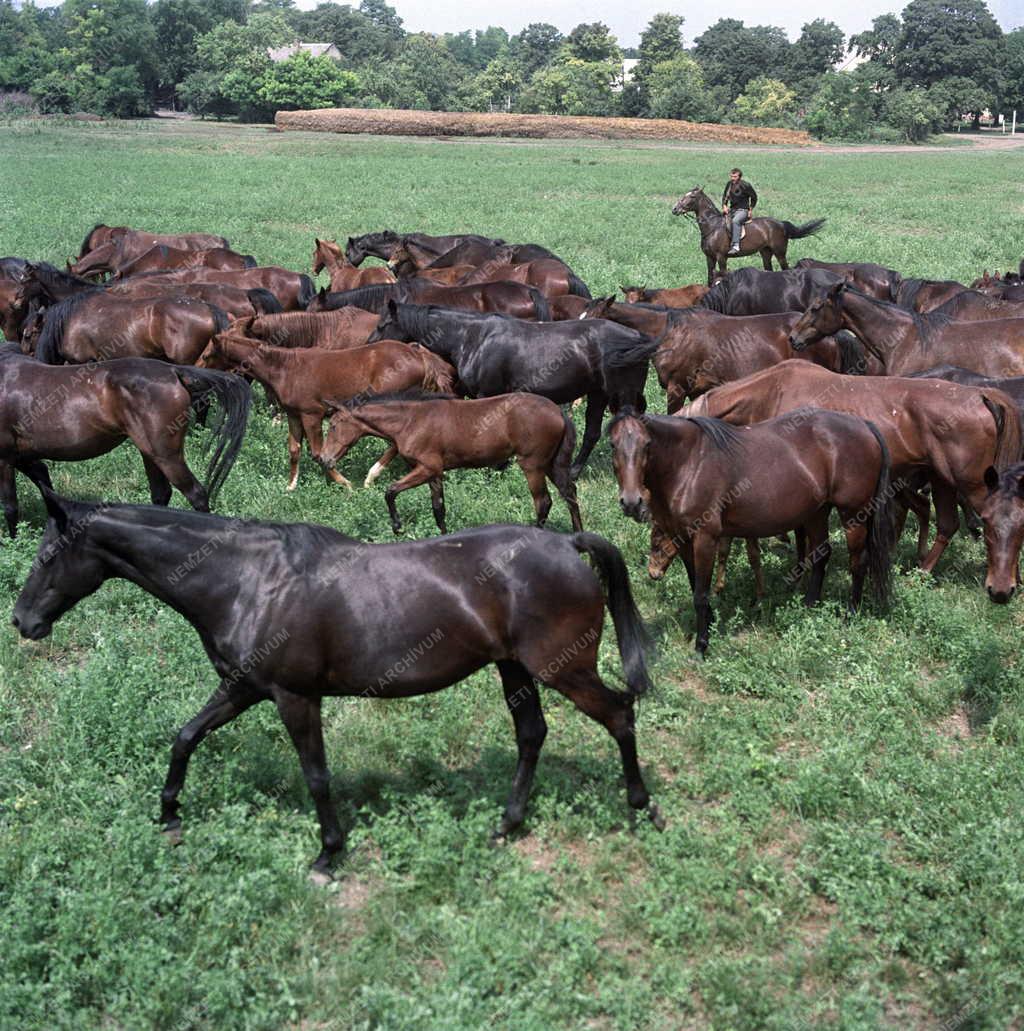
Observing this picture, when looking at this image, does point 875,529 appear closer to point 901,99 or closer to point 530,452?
point 530,452

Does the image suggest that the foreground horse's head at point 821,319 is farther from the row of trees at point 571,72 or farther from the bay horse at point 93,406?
the row of trees at point 571,72

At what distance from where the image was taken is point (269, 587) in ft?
15.8

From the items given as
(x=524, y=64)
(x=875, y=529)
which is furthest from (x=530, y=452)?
(x=524, y=64)

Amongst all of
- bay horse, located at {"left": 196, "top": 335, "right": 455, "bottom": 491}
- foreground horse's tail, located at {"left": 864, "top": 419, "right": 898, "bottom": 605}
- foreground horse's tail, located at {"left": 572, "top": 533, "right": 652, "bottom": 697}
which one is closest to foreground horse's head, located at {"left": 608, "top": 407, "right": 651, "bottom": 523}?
foreground horse's tail, located at {"left": 572, "top": 533, "right": 652, "bottom": 697}

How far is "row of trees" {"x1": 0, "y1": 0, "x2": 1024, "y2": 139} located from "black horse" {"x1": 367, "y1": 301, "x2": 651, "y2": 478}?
6226cm

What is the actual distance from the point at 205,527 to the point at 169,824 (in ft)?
4.99

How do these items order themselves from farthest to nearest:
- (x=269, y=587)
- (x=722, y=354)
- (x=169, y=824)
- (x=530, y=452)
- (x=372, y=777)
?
(x=722, y=354) < (x=530, y=452) < (x=372, y=777) < (x=169, y=824) < (x=269, y=587)

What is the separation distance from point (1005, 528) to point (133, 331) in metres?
8.99

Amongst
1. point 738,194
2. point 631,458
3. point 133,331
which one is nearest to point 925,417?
point 631,458

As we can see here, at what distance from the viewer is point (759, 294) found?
13812 mm

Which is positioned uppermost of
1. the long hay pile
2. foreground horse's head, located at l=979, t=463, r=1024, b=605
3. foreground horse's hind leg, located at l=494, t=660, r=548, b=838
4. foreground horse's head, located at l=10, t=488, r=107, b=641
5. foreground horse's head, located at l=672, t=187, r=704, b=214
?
the long hay pile

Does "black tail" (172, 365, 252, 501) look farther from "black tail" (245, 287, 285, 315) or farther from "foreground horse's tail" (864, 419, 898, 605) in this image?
"foreground horse's tail" (864, 419, 898, 605)

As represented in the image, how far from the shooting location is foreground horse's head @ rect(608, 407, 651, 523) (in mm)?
6512

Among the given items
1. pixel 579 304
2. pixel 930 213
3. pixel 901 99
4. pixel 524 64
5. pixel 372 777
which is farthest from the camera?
pixel 524 64
